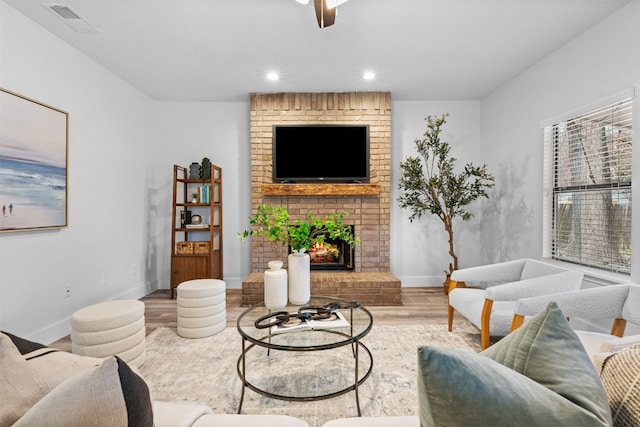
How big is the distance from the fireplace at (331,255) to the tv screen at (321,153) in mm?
847

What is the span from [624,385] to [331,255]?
4.04m

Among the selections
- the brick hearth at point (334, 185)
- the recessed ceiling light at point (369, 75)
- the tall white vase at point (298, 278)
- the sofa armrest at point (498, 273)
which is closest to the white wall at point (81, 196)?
the brick hearth at point (334, 185)

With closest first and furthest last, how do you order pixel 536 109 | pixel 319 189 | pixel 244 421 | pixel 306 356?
pixel 244 421, pixel 306 356, pixel 536 109, pixel 319 189

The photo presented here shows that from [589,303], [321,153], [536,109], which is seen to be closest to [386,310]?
[589,303]

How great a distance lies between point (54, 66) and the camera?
296cm

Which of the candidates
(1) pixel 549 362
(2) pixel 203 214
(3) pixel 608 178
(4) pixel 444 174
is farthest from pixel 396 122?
(1) pixel 549 362

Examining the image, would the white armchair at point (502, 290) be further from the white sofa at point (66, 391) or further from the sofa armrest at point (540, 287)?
the white sofa at point (66, 391)

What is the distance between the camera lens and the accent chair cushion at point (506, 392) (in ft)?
1.88

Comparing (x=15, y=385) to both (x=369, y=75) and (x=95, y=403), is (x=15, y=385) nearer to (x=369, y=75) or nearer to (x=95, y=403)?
(x=95, y=403)

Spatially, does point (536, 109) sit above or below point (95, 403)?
above

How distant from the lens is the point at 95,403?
0.59 m

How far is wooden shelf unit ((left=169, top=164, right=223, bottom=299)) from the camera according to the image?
421cm

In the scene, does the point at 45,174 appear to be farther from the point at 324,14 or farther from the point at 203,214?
the point at 324,14

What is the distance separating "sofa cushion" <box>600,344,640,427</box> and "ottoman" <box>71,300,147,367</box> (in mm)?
2599
